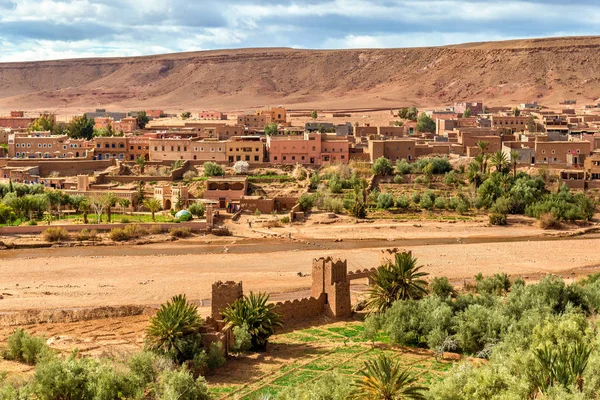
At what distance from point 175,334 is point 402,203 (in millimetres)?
25337

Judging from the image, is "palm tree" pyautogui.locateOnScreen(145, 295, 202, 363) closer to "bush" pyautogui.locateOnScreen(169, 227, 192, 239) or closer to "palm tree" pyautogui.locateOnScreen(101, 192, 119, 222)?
"bush" pyautogui.locateOnScreen(169, 227, 192, 239)

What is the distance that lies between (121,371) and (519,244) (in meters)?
23.3

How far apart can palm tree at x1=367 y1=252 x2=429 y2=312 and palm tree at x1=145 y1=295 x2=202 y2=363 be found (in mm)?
5679

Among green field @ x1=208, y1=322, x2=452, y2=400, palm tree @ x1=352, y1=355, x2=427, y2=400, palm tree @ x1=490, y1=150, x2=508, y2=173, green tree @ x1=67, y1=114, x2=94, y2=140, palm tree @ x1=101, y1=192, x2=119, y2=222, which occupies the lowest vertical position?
green field @ x1=208, y1=322, x2=452, y2=400

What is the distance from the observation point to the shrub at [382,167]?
1843 inches

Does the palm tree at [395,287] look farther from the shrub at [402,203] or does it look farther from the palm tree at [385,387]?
the shrub at [402,203]

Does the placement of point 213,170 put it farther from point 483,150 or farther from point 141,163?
point 483,150

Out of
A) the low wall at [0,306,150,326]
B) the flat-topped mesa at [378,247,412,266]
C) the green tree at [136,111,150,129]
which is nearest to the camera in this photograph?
the low wall at [0,306,150,326]

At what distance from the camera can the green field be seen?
17891 millimetres

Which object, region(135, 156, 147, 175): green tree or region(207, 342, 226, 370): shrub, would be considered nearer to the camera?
region(207, 342, 226, 370): shrub

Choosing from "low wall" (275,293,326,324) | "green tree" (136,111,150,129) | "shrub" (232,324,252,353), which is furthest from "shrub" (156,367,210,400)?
"green tree" (136,111,150,129)

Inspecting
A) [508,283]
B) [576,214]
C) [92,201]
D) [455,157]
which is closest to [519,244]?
[576,214]

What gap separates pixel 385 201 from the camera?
42594mm

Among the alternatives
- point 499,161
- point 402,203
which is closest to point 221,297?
point 402,203
